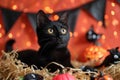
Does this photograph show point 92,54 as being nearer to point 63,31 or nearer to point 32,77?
point 63,31

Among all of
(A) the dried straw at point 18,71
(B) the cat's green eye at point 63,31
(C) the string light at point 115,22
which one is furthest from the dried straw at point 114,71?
(C) the string light at point 115,22

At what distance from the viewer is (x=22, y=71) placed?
129 cm

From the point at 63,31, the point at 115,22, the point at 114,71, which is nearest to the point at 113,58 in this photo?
the point at 114,71

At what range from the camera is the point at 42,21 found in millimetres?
1492

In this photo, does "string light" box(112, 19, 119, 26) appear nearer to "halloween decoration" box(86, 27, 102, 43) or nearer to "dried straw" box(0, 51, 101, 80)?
"halloween decoration" box(86, 27, 102, 43)

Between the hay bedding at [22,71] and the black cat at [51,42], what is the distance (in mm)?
120

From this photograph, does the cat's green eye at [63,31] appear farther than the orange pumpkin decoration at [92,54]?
No

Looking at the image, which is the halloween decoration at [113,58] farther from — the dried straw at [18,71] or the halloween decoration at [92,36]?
the halloween decoration at [92,36]

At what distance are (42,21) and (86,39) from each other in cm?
61

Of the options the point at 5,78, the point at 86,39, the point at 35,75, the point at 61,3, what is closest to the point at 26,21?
the point at 61,3

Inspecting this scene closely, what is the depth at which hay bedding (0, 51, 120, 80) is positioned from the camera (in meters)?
1.29

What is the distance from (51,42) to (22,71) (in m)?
0.23

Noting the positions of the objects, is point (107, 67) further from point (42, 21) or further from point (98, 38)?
point (98, 38)

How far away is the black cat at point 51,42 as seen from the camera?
1464 millimetres
